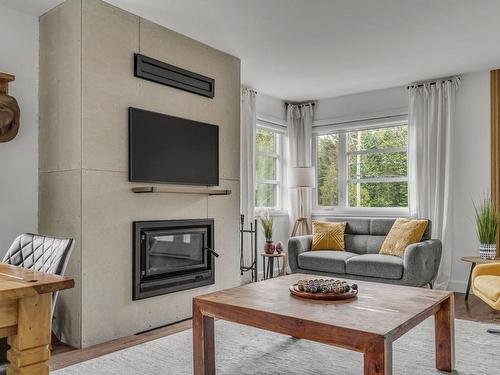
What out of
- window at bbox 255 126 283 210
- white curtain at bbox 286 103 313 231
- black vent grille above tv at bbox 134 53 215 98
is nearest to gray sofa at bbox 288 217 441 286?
white curtain at bbox 286 103 313 231

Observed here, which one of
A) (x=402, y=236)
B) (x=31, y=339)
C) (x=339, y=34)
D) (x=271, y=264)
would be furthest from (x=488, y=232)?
(x=31, y=339)

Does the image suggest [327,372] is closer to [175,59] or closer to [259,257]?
[175,59]

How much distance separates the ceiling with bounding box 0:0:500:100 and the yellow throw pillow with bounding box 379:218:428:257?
→ 1.67 metres

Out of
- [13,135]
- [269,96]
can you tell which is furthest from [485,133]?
[13,135]

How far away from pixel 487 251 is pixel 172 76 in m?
3.48

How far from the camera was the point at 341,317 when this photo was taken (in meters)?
2.01

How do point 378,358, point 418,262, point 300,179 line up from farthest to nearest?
point 300,179
point 418,262
point 378,358

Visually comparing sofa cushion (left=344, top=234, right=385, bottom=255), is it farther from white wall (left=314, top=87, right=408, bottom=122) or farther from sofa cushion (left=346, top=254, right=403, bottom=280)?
white wall (left=314, top=87, right=408, bottom=122)

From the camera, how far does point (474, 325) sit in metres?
3.39

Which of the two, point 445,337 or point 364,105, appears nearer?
point 445,337

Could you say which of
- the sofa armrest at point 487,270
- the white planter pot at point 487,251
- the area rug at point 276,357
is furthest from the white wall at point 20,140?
the white planter pot at point 487,251

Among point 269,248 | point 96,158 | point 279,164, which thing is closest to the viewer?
point 96,158

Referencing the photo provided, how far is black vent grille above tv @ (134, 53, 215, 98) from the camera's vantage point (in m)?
3.34

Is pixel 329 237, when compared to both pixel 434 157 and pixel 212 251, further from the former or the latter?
pixel 212 251
